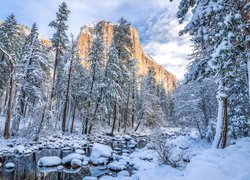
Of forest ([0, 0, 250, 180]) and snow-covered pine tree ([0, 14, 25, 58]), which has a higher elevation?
snow-covered pine tree ([0, 14, 25, 58])

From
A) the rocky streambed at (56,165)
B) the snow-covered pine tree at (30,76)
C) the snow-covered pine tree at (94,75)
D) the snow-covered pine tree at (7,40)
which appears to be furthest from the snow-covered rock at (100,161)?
the snow-covered pine tree at (7,40)

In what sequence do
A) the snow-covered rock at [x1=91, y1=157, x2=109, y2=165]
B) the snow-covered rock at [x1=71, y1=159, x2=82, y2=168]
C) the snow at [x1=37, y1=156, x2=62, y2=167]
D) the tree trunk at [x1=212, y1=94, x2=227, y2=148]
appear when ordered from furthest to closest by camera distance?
the snow-covered rock at [x1=91, y1=157, x2=109, y2=165]
the snow-covered rock at [x1=71, y1=159, x2=82, y2=168]
the snow at [x1=37, y1=156, x2=62, y2=167]
the tree trunk at [x1=212, y1=94, x2=227, y2=148]

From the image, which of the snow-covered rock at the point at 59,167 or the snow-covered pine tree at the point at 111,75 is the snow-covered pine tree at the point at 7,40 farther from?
the snow-covered rock at the point at 59,167

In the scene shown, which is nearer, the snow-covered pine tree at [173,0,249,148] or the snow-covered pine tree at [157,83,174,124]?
the snow-covered pine tree at [173,0,249,148]

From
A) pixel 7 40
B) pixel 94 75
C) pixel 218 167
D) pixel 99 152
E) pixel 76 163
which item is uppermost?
pixel 7 40

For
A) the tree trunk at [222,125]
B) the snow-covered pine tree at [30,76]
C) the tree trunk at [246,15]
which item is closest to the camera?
the tree trunk at [246,15]

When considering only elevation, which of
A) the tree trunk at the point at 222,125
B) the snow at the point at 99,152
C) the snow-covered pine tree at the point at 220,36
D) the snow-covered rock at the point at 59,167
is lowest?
the snow-covered rock at the point at 59,167

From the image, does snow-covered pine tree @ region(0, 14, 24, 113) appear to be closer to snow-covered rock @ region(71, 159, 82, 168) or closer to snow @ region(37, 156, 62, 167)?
snow @ region(37, 156, 62, 167)

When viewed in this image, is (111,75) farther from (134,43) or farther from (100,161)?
(134,43)

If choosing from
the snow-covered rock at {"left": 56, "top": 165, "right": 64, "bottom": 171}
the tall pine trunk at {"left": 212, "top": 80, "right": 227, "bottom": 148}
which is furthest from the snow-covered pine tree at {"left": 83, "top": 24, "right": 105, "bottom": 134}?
the tall pine trunk at {"left": 212, "top": 80, "right": 227, "bottom": 148}

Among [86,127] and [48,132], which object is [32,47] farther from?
[86,127]

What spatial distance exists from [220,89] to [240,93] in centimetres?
369

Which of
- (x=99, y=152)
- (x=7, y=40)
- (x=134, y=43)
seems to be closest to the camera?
(x=99, y=152)

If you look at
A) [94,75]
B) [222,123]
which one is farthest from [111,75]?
[222,123]
